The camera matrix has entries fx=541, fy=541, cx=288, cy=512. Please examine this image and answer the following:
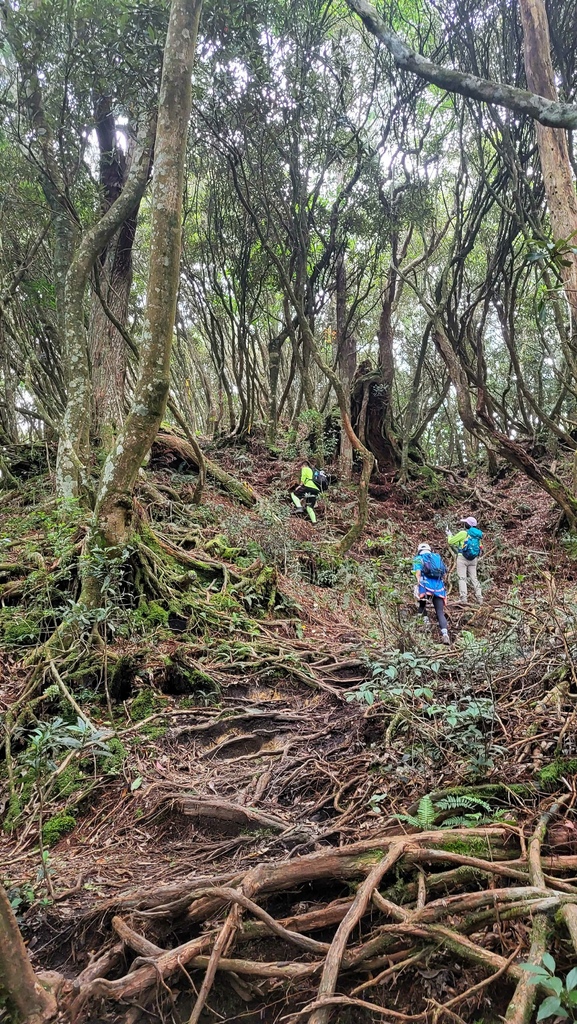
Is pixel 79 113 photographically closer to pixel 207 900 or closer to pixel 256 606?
pixel 256 606

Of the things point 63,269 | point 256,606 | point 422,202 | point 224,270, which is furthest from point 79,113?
point 256,606

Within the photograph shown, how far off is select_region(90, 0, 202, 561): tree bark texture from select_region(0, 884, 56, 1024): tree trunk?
3566 mm

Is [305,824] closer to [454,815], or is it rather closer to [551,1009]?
[454,815]

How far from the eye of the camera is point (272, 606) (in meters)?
6.50

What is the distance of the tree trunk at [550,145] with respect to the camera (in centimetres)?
692

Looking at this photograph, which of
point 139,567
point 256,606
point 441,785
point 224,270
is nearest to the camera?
point 441,785

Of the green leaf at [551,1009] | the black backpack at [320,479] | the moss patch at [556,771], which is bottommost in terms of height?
the green leaf at [551,1009]

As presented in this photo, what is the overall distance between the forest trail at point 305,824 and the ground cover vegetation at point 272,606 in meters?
0.02

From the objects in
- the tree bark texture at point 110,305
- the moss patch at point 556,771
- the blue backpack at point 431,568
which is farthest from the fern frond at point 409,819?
the tree bark texture at point 110,305

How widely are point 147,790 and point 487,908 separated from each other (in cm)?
228

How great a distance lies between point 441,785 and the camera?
2.68m

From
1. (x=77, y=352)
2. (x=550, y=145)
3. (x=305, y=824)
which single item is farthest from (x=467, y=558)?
(x=305, y=824)

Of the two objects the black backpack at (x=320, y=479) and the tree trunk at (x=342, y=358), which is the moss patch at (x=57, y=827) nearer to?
the black backpack at (x=320, y=479)

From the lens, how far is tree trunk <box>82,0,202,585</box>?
4918 mm
